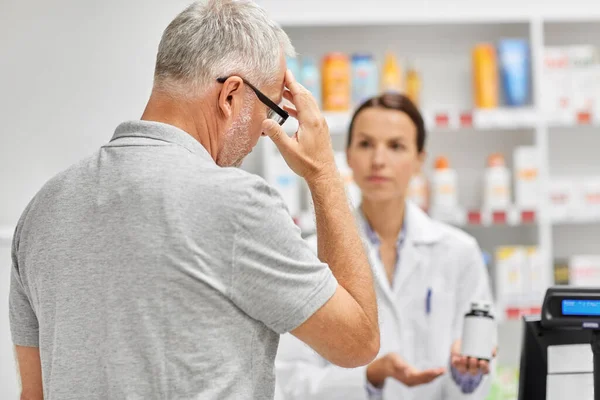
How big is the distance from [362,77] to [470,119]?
0.57m

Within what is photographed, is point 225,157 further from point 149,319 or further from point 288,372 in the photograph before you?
point 288,372

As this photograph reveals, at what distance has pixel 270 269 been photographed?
1274mm

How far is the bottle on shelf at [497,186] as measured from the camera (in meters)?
4.00

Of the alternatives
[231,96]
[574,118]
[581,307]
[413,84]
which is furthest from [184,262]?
[574,118]

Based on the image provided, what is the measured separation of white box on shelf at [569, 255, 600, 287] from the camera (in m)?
4.09

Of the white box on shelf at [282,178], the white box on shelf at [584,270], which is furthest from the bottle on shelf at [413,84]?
the white box on shelf at [584,270]

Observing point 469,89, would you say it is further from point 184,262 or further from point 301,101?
point 184,262

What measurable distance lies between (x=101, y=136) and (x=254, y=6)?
46.2 inches

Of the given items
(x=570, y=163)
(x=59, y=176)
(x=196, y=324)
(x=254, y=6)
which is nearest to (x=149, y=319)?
(x=196, y=324)

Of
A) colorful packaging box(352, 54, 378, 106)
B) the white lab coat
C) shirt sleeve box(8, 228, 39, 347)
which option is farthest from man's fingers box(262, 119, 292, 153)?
colorful packaging box(352, 54, 378, 106)

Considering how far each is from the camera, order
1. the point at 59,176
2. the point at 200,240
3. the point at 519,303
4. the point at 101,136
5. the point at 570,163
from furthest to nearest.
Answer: the point at 570,163 < the point at 519,303 < the point at 101,136 < the point at 59,176 < the point at 200,240

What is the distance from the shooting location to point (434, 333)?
2449 millimetres

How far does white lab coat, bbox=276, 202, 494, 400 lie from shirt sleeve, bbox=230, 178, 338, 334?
0.99 m

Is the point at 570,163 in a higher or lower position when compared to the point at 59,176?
higher
